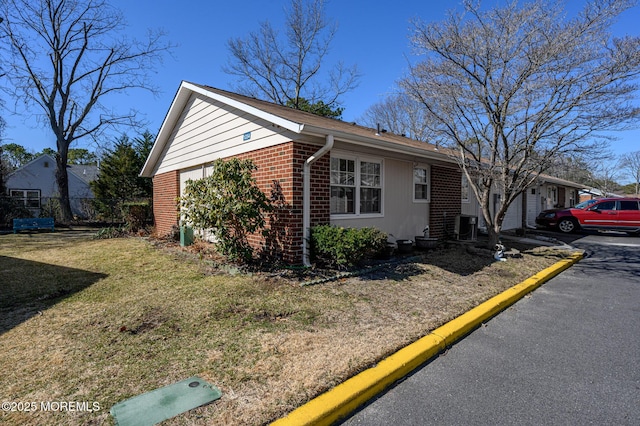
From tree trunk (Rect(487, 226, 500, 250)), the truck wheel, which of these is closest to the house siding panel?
tree trunk (Rect(487, 226, 500, 250))

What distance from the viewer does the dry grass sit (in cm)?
253

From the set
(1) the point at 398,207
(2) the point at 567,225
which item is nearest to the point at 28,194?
(1) the point at 398,207

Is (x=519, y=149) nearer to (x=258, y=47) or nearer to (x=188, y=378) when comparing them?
(x=188, y=378)

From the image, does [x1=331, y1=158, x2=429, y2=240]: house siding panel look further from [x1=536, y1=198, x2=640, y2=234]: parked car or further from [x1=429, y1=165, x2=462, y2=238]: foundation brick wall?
[x1=536, y1=198, x2=640, y2=234]: parked car

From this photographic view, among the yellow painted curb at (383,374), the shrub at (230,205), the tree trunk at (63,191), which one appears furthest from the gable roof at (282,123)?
the tree trunk at (63,191)

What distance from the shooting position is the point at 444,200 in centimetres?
973

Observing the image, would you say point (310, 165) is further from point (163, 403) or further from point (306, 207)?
point (163, 403)

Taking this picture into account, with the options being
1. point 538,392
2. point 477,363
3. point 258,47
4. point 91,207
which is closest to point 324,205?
point 477,363

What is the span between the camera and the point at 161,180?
12508mm

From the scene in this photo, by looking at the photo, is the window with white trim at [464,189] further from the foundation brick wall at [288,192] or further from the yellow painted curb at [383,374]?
the yellow painted curb at [383,374]

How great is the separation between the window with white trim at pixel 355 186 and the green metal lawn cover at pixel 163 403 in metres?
4.74

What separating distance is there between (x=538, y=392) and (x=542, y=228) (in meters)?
16.7

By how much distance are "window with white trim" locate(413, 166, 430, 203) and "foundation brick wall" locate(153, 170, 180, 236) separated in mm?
7296

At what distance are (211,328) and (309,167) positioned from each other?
3428 mm
